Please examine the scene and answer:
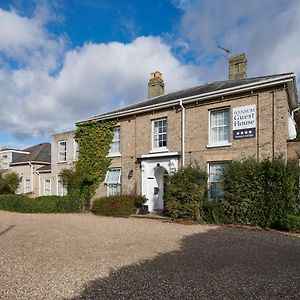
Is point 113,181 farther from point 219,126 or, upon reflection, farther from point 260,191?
point 260,191

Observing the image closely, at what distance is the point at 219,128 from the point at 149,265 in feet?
33.2

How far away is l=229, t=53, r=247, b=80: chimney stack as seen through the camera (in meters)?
18.8

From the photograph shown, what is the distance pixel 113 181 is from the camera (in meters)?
19.6

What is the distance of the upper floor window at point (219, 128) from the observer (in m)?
15.4

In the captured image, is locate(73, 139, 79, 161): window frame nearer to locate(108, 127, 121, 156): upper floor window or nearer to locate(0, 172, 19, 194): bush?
locate(108, 127, 121, 156): upper floor window

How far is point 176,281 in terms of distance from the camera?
18.9 feet

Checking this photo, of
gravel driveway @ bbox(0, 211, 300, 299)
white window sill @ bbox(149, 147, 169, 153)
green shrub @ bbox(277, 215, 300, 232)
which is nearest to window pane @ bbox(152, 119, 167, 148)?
white window sill @ bbox(149, 147, 169, 153)

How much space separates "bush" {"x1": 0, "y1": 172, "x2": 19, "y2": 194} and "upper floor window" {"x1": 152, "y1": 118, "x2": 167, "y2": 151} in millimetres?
17059

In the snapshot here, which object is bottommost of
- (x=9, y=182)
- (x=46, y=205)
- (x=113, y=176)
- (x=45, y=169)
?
(x=46, y=205)

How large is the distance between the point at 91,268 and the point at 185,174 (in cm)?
839

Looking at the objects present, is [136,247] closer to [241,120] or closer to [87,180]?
[241,120]

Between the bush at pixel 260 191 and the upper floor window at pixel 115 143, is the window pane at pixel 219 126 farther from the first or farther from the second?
the upper floor window at pixel 115 143

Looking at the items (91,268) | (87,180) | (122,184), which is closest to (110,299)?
(91,268)

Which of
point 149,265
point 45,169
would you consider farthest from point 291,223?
point 45,169
